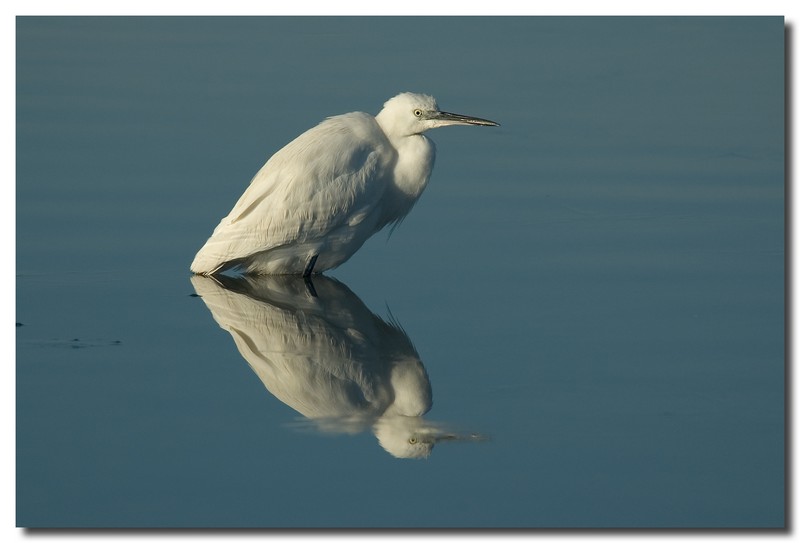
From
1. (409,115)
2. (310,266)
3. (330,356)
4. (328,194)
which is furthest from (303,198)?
(330,356)

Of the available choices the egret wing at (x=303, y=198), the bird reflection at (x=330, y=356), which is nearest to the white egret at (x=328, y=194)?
the egret wing at (x=303, y=198)

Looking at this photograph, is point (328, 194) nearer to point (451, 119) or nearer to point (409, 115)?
point (409, 115)

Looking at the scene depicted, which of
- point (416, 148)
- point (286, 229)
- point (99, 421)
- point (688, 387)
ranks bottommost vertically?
point (99, 421)

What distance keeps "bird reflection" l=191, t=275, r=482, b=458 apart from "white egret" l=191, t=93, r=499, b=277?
20 centimetres

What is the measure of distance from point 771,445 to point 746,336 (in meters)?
1.62

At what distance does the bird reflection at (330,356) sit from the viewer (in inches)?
261

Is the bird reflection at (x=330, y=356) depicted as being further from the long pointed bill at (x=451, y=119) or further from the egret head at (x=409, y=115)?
the long pointed bill at (x=451, y=119)

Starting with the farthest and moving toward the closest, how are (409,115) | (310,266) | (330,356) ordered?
1. (409,115)
2. (310,266)
3. (330,356)

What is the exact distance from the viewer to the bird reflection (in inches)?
261

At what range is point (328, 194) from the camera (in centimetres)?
920

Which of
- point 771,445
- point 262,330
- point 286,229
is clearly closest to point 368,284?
point 286,229

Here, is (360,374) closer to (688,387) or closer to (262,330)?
(262,330)

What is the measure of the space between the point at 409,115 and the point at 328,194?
945 mm

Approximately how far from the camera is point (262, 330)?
8.10 m
